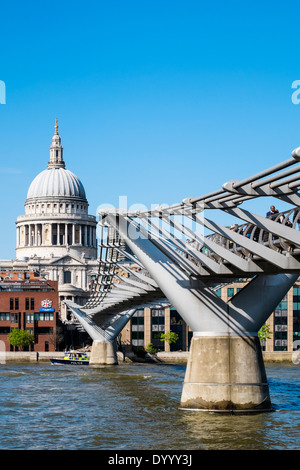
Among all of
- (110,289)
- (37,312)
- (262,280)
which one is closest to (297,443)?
(262,280)

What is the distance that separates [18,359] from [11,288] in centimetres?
2038

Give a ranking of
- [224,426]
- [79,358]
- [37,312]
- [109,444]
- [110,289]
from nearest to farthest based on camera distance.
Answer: [109,444], [224,426], [110,289], [79,358], [37,312]

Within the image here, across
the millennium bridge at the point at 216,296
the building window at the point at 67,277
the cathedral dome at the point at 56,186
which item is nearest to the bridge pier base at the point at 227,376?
the millennium bridge at the point at 216,296

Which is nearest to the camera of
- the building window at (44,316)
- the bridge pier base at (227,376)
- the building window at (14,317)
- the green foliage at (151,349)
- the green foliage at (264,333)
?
the bridge pier base at (227,376)

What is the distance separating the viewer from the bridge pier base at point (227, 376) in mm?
→ 36906

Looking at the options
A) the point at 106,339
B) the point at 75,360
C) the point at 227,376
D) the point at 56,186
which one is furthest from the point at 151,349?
the point at 56,186

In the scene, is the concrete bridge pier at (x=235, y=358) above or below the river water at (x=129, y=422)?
above

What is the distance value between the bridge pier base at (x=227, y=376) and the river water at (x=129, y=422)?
604 mm

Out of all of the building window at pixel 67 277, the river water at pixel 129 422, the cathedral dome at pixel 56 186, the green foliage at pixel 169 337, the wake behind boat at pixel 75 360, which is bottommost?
the wake behind boat at pixel 75 360

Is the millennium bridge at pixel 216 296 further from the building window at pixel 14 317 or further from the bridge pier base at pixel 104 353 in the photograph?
the building window at pixel 14 317

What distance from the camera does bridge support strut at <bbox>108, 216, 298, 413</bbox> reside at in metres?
36.9

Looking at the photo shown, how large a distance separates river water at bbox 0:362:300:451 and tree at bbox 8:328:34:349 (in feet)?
174
